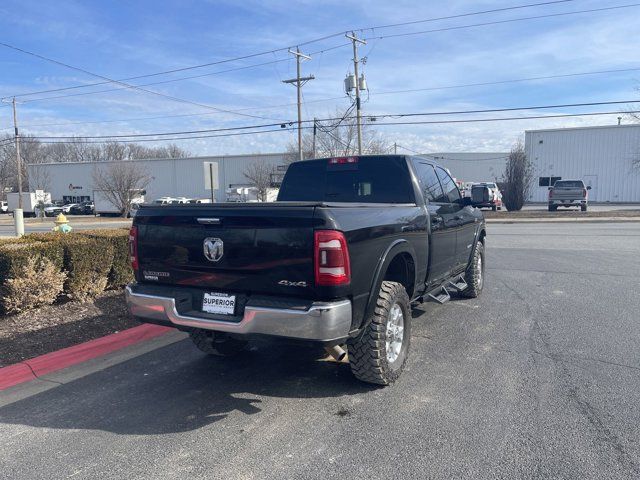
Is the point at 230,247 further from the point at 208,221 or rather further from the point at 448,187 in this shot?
the point at 448,187

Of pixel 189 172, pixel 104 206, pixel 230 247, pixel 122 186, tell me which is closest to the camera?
pixel 230 247

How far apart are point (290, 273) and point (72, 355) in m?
2.84

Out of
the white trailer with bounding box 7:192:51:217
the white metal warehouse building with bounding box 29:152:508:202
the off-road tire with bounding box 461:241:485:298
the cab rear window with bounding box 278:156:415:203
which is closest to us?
the cab rear window with bounding box 278:156:415:203

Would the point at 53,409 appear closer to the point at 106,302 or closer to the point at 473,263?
the point at 106,302

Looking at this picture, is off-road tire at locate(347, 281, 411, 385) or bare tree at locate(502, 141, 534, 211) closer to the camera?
off-road tire at locate(347, 281, 411, 385)

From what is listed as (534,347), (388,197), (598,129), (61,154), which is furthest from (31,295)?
(61,154)

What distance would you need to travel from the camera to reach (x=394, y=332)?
4.43 metres

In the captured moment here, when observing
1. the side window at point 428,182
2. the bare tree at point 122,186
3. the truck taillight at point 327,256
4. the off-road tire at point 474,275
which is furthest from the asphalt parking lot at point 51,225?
the truck taillight at point 327,256

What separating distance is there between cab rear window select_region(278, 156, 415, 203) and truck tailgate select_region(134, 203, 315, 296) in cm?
207

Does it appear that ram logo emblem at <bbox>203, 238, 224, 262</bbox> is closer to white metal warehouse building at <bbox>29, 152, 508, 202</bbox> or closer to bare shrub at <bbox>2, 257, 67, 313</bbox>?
bare shrub at <bbox>2, 257, 67, 313</bbox>

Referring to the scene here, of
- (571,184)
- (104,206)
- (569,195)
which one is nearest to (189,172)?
(104,206)

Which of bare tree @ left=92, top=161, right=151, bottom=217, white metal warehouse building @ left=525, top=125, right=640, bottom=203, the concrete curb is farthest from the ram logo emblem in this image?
white metal warehouse building @ left=525, top=125, right=640, bottom=203

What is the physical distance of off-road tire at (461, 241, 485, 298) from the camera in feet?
24.5

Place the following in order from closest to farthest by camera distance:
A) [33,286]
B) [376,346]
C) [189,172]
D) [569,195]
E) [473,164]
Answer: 1. [376,346]
2. [33,286]
3. [569,195]
4. [189,172]
5. [473,164]
